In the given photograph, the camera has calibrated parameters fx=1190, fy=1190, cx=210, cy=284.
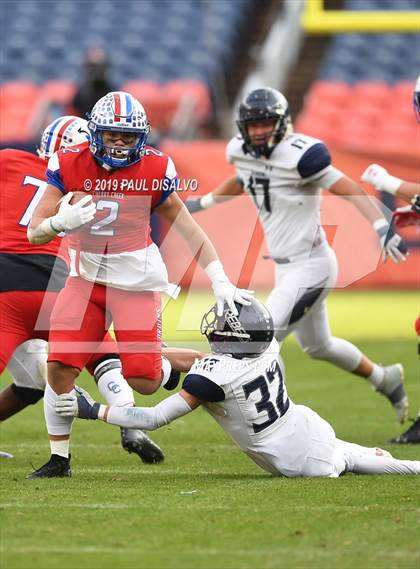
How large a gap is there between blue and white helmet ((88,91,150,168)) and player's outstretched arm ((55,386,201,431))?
1067 millimetres

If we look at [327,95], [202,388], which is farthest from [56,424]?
[327,95]

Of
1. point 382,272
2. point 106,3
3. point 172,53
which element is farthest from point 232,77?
point 382,272

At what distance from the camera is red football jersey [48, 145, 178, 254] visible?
532cm

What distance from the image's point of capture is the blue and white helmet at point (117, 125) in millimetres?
5242

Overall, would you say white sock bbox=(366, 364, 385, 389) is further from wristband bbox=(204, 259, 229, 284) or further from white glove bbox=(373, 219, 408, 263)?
wristband bbox=(204, 259, 229, 284)

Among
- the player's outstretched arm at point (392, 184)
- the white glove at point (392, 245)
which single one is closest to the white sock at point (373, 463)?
the white glove at point (392, 245)

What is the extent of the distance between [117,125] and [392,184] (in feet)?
5.92

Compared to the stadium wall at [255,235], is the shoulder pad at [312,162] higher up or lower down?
higher up

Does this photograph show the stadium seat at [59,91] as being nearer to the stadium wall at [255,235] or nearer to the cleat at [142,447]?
the stadium wall at [255,235]

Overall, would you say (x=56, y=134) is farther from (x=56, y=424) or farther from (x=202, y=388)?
(x=202, y=388)

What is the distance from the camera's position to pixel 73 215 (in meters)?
5.04

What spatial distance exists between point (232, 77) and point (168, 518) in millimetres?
14052

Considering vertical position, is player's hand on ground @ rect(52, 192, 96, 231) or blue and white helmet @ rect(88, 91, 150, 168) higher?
blue and white helmet @ rect(88, 91, 150, 168)

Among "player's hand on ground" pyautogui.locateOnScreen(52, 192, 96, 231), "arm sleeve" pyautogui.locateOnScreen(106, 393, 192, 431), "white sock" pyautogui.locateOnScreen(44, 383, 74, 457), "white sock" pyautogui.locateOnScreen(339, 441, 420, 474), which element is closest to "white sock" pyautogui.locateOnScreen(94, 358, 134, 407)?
"white sock" pyautogui.locateOnScreen(44, 383, 74, 457)
